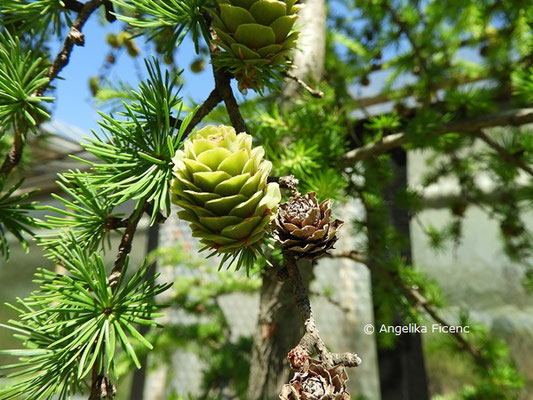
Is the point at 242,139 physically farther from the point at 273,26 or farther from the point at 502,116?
the point at 502,116

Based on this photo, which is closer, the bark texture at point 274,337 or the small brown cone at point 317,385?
the small brown cone at point 317,385

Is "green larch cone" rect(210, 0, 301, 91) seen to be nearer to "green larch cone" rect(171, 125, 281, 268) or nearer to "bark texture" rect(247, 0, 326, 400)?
"green larch cone" rect(171, 125, 281, 268)

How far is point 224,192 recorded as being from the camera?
177 mm

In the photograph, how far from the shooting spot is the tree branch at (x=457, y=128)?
0.49m

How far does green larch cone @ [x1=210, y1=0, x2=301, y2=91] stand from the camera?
21 centimetres

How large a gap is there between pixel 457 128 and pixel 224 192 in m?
0.44

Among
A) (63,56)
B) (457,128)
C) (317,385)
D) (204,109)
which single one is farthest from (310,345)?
(457,128)

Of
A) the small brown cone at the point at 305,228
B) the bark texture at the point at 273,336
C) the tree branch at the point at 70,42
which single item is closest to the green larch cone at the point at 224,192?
the small brown cone at the point at 305,228

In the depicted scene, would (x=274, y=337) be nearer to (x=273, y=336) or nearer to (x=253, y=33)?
(x=273, y=336)

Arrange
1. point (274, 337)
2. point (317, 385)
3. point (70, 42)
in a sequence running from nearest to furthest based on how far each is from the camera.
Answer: point (317, 385) → point (70, 42) → point (274, 337)

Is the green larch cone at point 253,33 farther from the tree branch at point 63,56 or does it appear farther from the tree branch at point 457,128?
the tree branch at point 457,128

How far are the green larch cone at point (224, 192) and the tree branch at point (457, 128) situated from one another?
311 millimetres

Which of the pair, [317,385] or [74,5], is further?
[74,5]

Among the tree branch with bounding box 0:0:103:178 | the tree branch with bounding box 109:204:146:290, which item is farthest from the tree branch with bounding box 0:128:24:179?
the tree branch with bounding box 109:204:146:290
